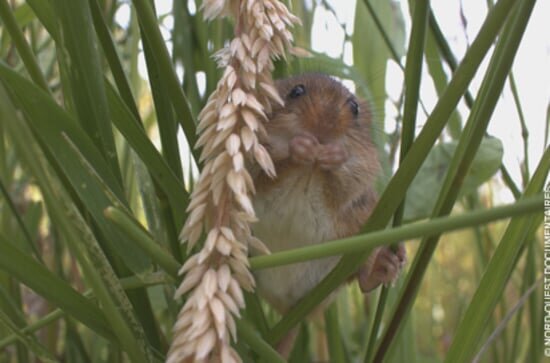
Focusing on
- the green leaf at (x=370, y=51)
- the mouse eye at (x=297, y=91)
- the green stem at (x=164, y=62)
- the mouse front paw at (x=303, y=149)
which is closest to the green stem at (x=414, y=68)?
the green stem at (x=164, y=62)

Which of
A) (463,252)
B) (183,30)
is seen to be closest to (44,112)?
(183,30)

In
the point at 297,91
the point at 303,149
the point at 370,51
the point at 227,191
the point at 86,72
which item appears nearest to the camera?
the point at 227,191

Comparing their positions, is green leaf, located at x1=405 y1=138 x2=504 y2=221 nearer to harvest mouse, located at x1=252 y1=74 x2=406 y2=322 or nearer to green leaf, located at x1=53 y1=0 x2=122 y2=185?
harvest mouse, located at x1=252 y1=74 x2=406 y2=322

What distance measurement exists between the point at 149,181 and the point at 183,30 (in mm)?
328

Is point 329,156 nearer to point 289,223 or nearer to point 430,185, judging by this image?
point 289,223

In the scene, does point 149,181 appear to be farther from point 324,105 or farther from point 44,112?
point 324,105

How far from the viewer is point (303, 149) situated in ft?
2.76

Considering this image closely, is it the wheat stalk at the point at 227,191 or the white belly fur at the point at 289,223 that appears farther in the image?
the white belly fur at the point at 289,223

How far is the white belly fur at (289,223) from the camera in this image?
0.92 metres

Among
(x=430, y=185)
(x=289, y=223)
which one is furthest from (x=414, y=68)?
(x=430, y=185)

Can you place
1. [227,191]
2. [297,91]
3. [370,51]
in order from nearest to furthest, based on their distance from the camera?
[227,191] → [297,91] → [370,51]

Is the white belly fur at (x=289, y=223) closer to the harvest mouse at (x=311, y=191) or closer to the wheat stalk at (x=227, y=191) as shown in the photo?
the harvest mouse at (x=311, y=191)

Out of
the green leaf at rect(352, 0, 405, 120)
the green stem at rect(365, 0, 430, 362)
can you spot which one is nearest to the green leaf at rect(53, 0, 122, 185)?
the green stem at rect(365, 0, 430, 362)

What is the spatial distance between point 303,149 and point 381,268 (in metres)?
0.19
